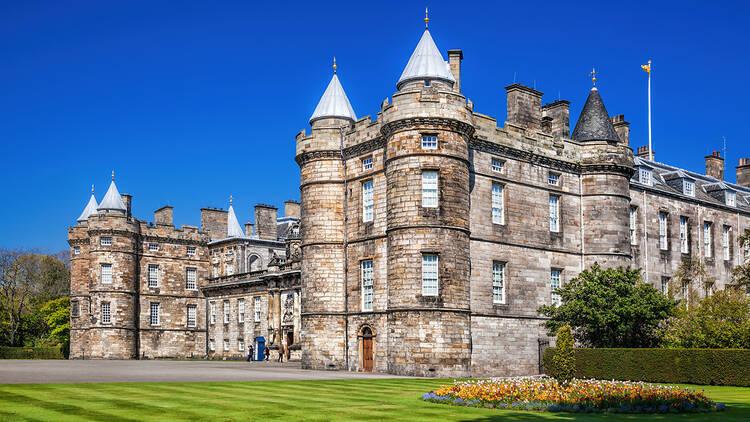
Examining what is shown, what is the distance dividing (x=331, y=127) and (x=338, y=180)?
2.75m

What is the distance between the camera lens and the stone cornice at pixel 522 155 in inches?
1419

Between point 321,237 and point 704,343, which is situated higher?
point 321,237

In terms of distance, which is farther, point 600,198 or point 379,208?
point 600,198

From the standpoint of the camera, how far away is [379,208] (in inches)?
1410

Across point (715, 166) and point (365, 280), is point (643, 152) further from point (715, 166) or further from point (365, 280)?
point (365, 280)

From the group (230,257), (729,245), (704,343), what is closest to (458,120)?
(704,343)

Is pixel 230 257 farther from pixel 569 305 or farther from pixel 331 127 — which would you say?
pixel 569 305

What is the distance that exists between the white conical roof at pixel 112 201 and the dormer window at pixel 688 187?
133 ft

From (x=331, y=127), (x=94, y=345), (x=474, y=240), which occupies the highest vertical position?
(x=331, y=127)

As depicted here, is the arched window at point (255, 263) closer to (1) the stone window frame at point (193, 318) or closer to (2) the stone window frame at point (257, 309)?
(1) the stone window frame at point (193, 318)

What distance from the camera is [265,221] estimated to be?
2564 inches

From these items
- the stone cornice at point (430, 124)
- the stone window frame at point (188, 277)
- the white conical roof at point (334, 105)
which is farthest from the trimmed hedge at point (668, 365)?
the stone window frame at point (188, 277)

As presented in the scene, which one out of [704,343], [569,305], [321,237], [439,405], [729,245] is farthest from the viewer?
[729,245]

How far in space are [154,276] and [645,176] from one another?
3734 centimetres
